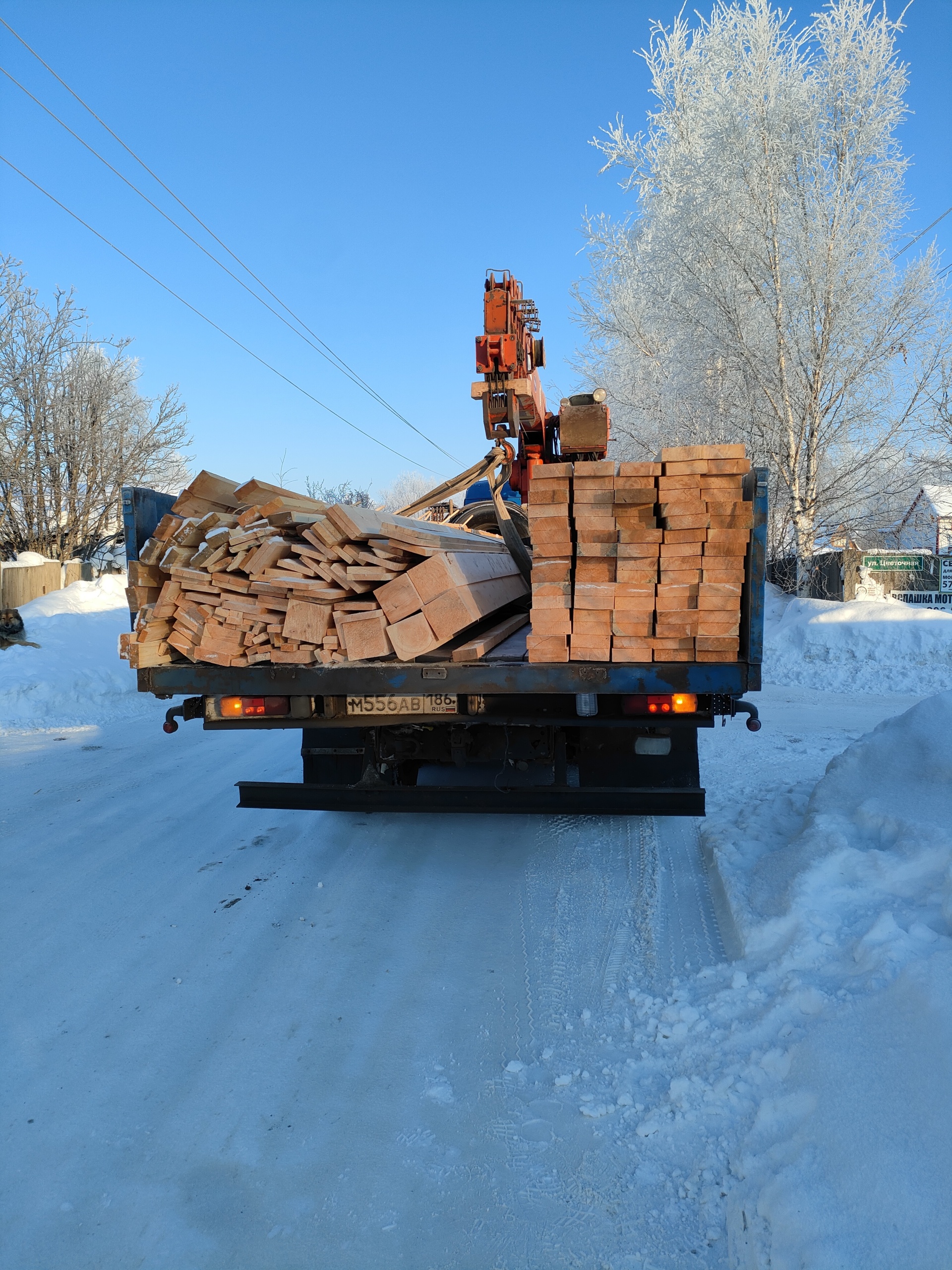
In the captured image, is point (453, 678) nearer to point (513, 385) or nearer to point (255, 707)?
point (255, 707)

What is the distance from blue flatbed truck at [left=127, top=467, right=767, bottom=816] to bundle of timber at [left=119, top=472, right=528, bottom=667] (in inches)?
5.3

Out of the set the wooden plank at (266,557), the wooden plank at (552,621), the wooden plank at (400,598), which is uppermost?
the wooden plank at (266,557)

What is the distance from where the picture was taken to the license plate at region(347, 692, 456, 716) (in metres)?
4.36

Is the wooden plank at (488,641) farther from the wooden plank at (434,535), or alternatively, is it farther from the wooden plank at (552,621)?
the wooden plank at (434,535)

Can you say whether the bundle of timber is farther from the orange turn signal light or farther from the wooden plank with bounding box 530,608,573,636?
the wooden plank with bounding box 530,608,573,636

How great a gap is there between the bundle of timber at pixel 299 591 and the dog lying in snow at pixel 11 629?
29.3 feet

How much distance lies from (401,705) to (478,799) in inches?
33.8

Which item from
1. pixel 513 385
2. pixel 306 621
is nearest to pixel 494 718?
pixel 306 621

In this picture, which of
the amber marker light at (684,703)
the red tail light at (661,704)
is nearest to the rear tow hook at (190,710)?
the red tail light at (661,704)

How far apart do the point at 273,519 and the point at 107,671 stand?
8.14 meters

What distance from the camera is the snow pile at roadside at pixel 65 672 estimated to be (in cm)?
999

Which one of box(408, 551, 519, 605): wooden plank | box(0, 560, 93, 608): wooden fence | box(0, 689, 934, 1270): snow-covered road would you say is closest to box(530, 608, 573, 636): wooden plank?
box(408, 551, 519, 605): wooden plank

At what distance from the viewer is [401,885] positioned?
15.6 ft

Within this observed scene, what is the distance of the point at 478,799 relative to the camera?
189 inches
